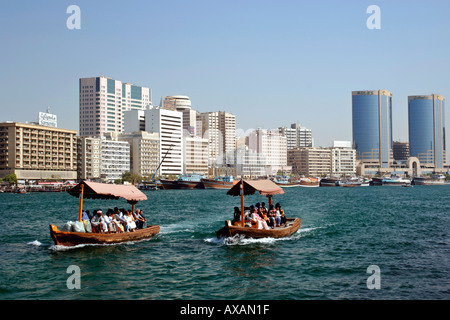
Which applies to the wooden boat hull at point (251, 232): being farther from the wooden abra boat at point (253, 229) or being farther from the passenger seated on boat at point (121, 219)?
the passenger seated on boat at point (121, 219)

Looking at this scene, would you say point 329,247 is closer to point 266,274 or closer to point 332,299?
point 266,274

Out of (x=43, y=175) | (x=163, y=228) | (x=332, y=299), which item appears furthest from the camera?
(x=43, y=175)

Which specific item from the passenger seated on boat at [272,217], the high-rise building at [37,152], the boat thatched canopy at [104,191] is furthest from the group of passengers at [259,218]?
the high-rise building at [37,152]

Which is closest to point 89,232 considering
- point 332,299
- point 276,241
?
point 276,241

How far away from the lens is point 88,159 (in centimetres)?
16462

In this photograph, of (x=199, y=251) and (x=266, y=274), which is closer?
(x=266, y=274)

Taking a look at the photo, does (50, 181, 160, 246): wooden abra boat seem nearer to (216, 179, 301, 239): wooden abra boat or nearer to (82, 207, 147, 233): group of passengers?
(82, 207, 147, 233): group of passengers

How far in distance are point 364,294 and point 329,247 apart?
10944mm

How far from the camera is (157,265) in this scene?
2316 centimetres

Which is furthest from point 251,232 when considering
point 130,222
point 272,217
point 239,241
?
point 130,222

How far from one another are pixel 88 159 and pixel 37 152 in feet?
73.1

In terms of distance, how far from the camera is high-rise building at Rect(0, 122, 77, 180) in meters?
136

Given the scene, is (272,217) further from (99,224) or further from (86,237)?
(86,237)

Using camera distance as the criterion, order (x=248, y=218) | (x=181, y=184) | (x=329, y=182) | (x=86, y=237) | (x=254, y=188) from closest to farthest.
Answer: (x=86, y=237), (x=248, y=218), (x=254, y=188), (x=181, y=184), (x=329, y=182)
